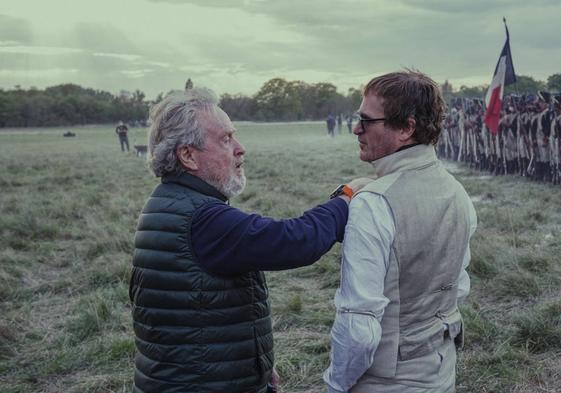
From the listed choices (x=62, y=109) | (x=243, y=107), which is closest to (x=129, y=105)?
(x=62, y=109)

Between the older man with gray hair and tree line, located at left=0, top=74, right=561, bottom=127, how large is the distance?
179ft

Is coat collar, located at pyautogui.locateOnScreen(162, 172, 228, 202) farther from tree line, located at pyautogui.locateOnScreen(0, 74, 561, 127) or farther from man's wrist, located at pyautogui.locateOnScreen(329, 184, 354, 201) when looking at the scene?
tree line, located at pyautogui.locateOnScreen(0, 74, 561, 127)

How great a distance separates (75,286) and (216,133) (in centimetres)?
530

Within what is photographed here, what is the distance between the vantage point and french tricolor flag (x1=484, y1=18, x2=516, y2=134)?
→ 1467 cm

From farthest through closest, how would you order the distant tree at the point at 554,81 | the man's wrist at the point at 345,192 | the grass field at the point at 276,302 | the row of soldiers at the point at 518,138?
the distant tree at the point at 554,81
the row of soldiers at the point at 518,138
the grass field at the point at 276,302
the man's wrist at the point at 345,192

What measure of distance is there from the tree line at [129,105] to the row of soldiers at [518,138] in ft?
115

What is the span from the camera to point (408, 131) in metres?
2.06

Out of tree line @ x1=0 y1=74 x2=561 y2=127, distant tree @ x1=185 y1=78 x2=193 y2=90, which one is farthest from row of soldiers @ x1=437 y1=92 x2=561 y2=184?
tree line @ x1=0 y1=74 x2=561 y2=127

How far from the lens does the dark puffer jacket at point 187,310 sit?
83.0 inches

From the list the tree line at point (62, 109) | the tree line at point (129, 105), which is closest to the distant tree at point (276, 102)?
the tree line at point (129, 105)

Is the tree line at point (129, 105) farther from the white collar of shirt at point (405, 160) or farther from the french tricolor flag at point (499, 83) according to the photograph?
the white collar of shirt at point (405, 160)

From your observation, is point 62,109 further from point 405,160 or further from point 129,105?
point 405,160

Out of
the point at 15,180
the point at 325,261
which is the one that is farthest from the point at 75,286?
the point at 15,180

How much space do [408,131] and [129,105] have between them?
8500 centimetres
